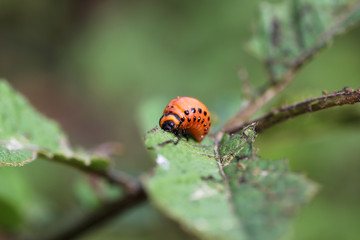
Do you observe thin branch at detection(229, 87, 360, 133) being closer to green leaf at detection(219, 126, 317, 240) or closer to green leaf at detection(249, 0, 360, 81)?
green leaf at detection(219, 126, 317, 240)

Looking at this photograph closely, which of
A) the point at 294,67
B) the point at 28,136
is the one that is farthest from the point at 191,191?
the point at 294,67

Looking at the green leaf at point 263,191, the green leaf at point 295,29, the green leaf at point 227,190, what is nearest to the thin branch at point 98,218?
the green leaf at point 227,190

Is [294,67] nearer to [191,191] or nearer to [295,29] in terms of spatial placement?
[295,29]

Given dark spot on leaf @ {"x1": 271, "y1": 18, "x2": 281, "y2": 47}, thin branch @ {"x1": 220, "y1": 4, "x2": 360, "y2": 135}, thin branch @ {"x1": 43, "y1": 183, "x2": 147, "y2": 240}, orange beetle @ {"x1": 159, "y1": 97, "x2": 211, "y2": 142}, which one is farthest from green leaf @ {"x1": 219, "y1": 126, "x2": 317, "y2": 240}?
dark spot on leaf @ {"x1": 271, "y1": 18, "x2": 281, "y2": 47}

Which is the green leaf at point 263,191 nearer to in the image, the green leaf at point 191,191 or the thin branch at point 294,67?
the green leaf at point 191,191

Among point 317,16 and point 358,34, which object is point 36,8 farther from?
point 317,16
